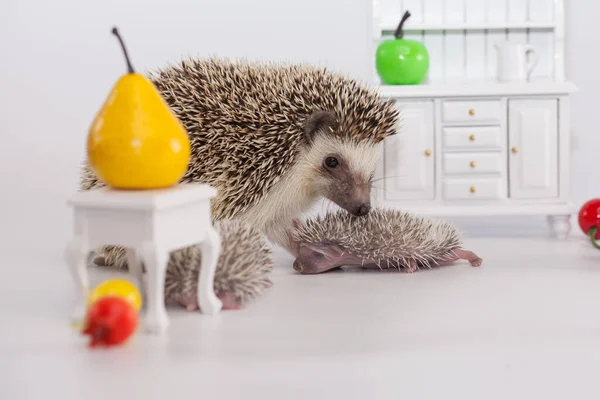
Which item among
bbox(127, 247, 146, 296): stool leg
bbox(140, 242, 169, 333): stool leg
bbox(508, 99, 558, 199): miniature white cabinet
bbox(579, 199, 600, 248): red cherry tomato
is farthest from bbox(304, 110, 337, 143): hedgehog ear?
bbox(508, 99, 558, 199): miniature white cabinet

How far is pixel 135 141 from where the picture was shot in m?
3.18

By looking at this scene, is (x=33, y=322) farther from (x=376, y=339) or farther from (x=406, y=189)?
(x=406, y=189)

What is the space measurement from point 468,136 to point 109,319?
327 cm

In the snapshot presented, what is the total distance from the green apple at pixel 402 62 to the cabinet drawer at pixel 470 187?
728 millimetres

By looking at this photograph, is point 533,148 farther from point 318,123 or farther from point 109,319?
point 109,319

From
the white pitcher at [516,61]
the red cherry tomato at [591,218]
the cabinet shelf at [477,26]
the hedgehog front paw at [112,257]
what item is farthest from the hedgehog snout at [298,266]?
the cabinet shelf at [477,26]

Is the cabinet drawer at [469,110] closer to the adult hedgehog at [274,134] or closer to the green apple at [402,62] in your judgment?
the green apple at [402,62]

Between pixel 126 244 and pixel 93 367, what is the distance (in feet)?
1.63

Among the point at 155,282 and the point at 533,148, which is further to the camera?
the point at 533,148

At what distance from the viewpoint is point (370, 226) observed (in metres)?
4.25

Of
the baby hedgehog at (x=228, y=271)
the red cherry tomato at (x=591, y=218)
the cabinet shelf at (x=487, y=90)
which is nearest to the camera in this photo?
the baby hedgehog at (x=228, y=271)

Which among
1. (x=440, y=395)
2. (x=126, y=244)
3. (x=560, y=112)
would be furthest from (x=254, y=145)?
(x=560, y=112)

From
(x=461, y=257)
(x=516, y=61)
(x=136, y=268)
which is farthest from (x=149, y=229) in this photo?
(x=516, y=61)

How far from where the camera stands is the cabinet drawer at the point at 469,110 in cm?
563
